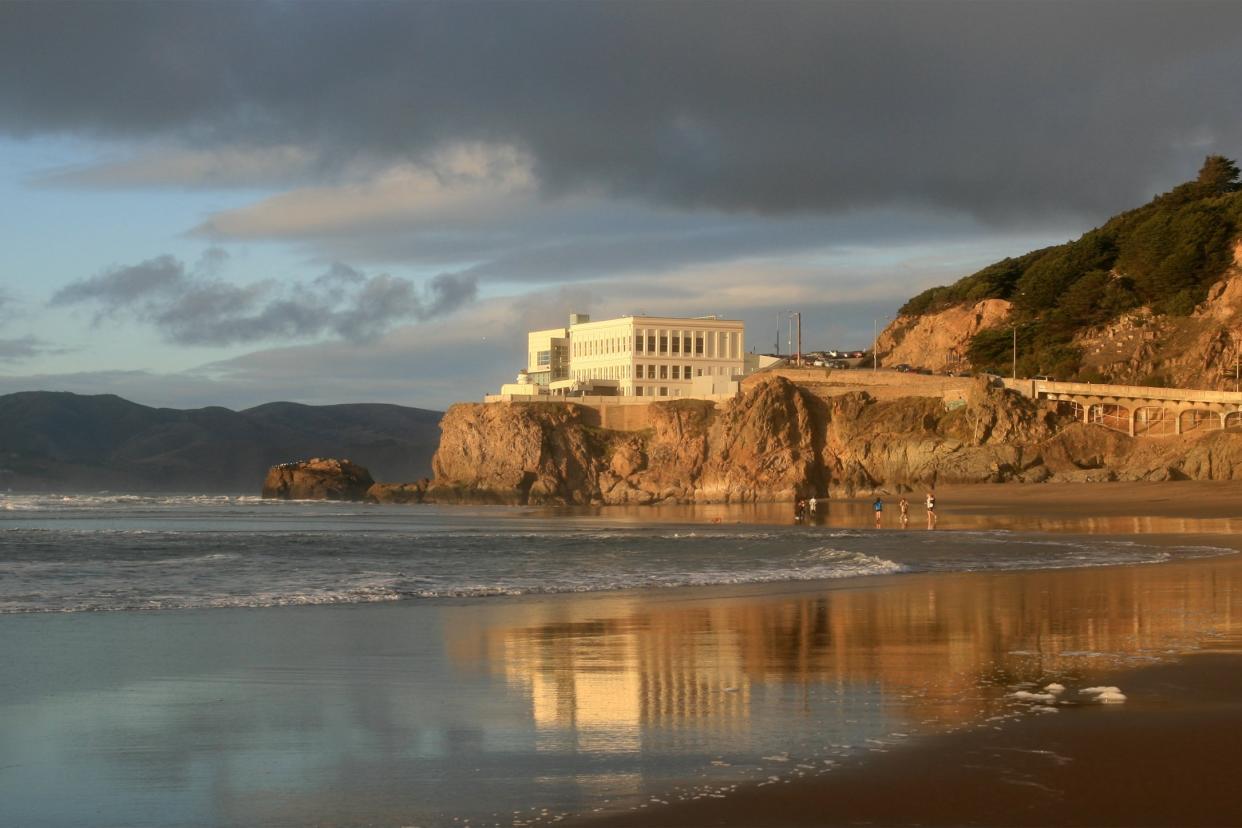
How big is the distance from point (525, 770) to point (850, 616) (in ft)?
30.4

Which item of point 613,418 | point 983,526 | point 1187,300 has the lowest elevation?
point 983,526

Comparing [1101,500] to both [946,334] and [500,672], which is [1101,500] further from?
[500,672]

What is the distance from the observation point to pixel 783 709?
9875mm

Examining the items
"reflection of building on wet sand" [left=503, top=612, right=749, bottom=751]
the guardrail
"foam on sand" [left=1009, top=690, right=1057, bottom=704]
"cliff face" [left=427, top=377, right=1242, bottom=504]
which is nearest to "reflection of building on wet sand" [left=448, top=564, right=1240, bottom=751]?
"reflection of building on wet sand" [left=503, top=612, right=749, bottom=751]

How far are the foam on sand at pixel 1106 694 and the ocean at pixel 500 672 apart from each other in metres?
0.57

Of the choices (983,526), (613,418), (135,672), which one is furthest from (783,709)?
(613,418)

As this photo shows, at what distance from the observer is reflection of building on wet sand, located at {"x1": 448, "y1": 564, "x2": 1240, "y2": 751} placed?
9.98 metres

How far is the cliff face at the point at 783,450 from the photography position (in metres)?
63.7

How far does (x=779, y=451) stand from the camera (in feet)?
247

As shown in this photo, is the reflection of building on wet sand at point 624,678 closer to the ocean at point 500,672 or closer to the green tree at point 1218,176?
the ocean at point 500,672

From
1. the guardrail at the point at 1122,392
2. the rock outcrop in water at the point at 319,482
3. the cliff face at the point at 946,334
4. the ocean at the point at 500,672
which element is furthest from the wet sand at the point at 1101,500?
the rock outcrop in water at the point at 319,482

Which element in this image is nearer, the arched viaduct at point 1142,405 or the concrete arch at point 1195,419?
the arched viaduct at point 1142,405

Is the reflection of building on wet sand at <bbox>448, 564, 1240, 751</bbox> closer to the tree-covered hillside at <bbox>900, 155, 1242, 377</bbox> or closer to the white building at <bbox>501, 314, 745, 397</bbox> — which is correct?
the tree-covered hillside at <bbox>900, 155, 1242, 377</bbox>

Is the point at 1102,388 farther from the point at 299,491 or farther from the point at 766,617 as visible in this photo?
the point at 299,491
